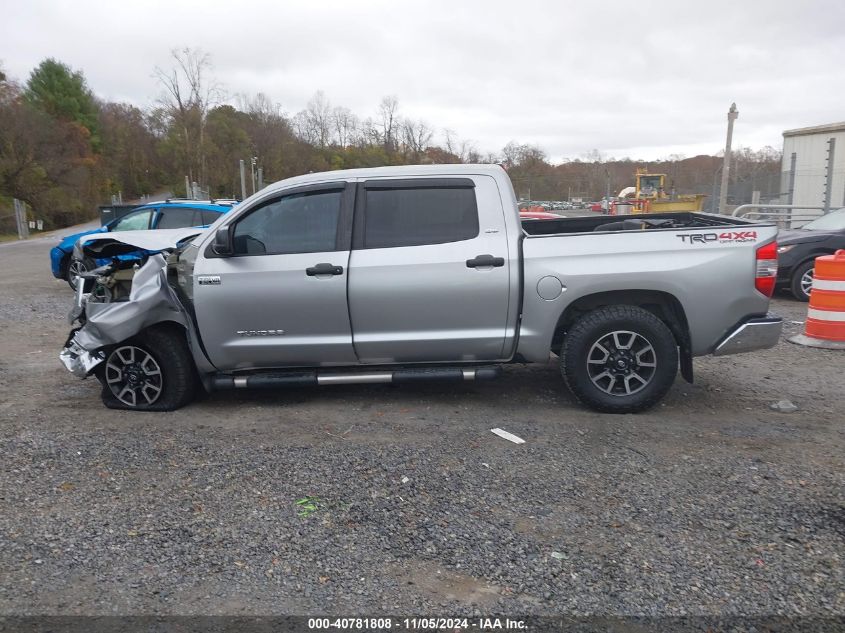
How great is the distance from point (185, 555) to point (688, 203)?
25734 mm

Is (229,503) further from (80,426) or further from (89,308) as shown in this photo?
(89,308)

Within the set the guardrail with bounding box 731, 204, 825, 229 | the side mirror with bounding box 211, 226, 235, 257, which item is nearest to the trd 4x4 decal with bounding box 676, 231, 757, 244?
the side mirror with bounding box 211, 226, 235, 257

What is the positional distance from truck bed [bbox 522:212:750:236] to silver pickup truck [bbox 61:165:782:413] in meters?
0.64

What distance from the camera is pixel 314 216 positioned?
5.09 meters

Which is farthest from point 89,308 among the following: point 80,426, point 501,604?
point 501,604

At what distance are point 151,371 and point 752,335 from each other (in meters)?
4.72

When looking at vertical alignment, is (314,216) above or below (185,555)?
above

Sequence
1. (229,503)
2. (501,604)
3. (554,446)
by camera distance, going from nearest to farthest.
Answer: (501,604)
(229,503)
(554,446)

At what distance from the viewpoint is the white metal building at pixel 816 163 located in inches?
850

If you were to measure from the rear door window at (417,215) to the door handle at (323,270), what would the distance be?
302mm

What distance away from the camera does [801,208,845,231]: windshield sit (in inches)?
390

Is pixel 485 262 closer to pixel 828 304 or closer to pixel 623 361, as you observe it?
pixel 623 361

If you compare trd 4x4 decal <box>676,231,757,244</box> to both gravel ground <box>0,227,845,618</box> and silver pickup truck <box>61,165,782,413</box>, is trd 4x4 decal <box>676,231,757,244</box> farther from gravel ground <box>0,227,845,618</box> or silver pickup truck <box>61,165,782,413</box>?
gravel ground <box>0,227,845,618</box>

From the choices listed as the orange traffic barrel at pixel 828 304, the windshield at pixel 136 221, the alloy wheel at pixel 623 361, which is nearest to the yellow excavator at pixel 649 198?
the orange traffic barrel at pixel 828 304
